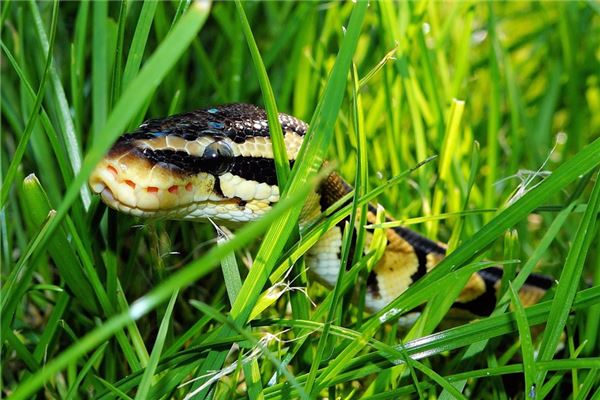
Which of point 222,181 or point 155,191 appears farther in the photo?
point 222,181

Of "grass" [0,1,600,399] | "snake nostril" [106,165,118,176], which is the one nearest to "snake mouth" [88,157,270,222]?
"snake nostril" [106,165,118,176]

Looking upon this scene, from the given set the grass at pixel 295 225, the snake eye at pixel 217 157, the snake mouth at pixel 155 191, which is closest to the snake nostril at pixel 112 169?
the snake mouth at pixel 155 191

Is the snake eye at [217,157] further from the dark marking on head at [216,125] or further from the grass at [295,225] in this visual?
the grass at [295,225]

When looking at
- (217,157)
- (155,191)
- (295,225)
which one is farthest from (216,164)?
(295,225)

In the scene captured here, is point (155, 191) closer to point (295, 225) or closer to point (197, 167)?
point (197, 167)

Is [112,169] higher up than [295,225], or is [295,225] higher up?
[112,169]

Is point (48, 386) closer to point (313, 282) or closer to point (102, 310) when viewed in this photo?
point (102, 310)

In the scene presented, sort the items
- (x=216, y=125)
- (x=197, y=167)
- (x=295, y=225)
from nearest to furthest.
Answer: (x=295, y=225) → (x=197, y=167) → (x=216, y=125)

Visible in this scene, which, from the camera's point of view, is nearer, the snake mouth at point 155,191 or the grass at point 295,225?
the grass at point 295,225
